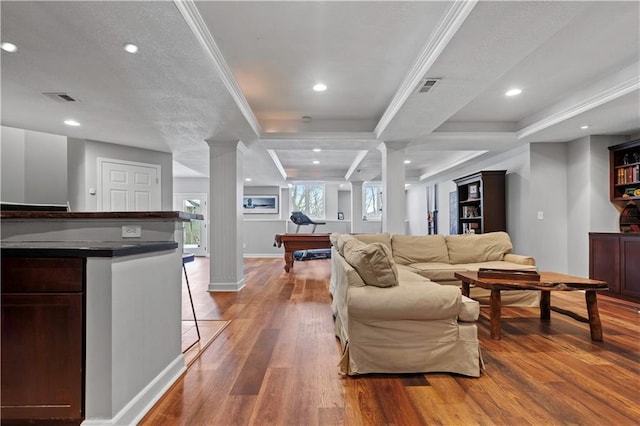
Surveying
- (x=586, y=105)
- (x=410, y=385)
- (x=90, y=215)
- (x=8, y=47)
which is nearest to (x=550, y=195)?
(x=586, y=105)

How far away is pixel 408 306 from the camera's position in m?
2.12

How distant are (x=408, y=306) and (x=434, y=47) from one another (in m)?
1.97

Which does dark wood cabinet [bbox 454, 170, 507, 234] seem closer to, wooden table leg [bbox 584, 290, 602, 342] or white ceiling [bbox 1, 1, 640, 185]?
white ceiling [bbox 1, 1, 640, 185]

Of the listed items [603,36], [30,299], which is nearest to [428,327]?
[30,299]

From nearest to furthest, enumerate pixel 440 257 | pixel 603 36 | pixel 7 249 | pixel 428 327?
1. pixel 7 249
2. pixel 428 327
3. pixel 603 36
4. pixel 440 257

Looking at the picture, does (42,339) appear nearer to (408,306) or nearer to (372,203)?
(408,306)

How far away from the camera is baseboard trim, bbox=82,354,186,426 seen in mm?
1496

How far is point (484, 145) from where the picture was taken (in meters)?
5.47

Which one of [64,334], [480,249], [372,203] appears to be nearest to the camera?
[64,334]

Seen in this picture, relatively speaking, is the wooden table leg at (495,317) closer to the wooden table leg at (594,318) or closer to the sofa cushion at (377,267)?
the wooden table leg at (594,318)

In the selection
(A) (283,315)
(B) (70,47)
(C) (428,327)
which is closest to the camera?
(C) (428,327)

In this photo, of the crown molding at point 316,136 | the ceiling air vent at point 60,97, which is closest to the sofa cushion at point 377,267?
the crown molding at point 316,136

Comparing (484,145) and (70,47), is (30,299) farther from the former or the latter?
(484,145)

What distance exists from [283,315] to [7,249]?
8.13 feet
